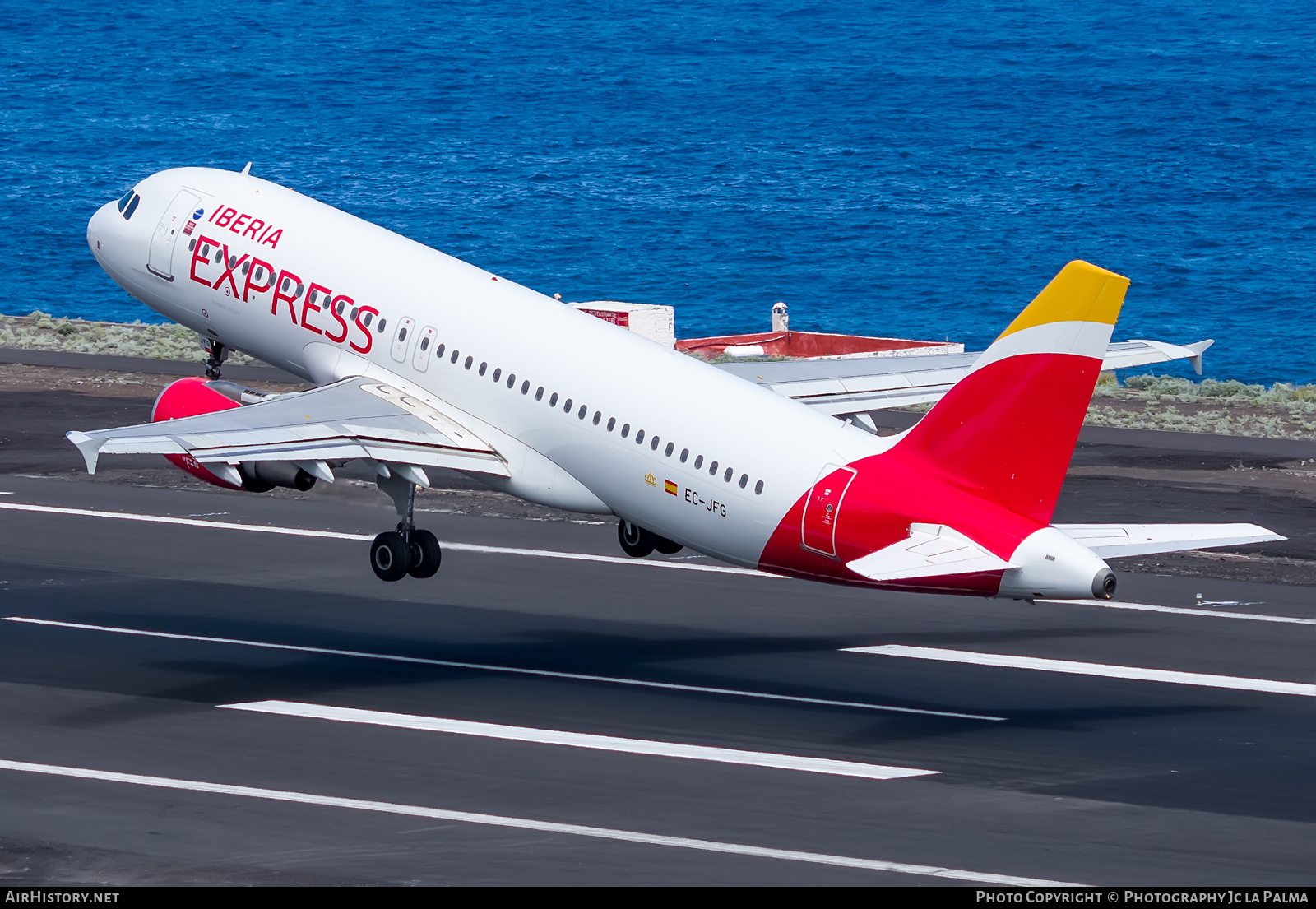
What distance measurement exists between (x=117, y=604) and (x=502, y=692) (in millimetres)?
10785

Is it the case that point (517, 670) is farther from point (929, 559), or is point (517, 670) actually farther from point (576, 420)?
point (929, 559)

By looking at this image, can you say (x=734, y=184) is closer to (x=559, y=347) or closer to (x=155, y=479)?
(x=155, y=479)

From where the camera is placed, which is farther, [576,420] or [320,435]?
[576,420]

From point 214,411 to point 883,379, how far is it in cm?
1426

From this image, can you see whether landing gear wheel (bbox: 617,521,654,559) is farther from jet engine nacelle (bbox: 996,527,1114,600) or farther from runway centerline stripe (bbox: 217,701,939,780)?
jet engine nacelle (bbox: 996,527,1114,600)

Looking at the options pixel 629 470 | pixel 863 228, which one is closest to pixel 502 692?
pixel 629 470

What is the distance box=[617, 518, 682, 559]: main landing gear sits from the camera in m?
39.1

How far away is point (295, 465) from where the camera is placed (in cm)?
3497

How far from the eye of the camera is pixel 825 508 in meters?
31.4

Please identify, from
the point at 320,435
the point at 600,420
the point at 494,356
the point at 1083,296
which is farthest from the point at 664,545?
the point at 1083,296

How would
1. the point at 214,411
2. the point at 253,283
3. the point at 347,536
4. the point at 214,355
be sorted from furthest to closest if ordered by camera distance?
the point at 347,536
the point at 214,355
the point at 253,283
the point at 214,411

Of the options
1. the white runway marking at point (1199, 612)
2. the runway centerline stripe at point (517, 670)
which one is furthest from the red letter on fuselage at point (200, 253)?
the white runway marking at point (1199, 612)
